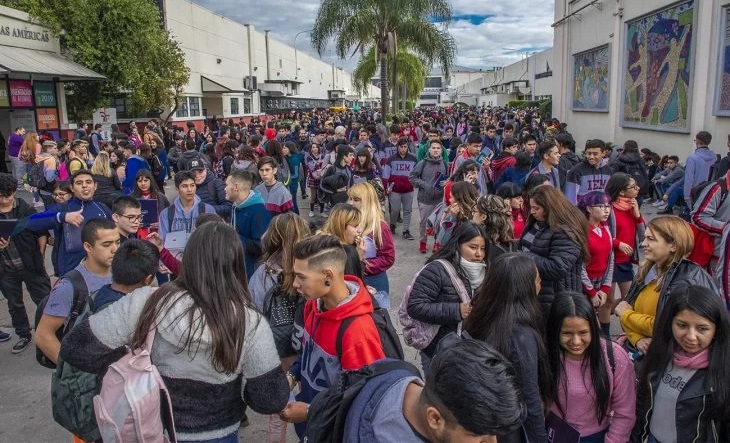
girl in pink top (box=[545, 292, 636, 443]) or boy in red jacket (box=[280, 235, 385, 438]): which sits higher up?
boy in red jacket (box=[280, 235, 385, 438])

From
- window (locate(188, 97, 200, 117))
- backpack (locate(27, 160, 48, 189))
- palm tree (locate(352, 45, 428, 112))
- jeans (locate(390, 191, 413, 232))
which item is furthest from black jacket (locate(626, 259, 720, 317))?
palm tree (locate(352, 45, 428, 112))

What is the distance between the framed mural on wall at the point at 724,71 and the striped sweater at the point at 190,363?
1094cm

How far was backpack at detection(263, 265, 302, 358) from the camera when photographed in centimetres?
320

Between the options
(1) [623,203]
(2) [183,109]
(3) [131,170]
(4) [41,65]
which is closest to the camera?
(1) [623,203]

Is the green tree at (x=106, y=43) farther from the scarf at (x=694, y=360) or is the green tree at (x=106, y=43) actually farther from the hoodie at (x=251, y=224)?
the scarf at (x=694, y=360)

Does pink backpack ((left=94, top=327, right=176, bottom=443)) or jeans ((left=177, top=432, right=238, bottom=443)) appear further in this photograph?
jeans ((left=177, top=432, right=238, bottom=443))

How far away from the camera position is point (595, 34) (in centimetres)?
1780

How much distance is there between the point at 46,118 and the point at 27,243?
1622 centimetres

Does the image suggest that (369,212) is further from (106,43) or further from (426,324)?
(106,43)

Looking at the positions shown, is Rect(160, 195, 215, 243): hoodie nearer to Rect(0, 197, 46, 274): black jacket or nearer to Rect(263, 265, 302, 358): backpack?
Rect(0, 197, 46, 274): black jacket

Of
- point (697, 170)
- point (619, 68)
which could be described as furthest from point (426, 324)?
point (619, 68)

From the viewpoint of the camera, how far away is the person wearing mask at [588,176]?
6.92m

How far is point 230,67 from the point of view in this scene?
3916cm

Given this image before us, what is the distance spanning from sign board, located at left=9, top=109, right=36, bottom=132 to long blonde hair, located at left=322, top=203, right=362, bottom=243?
18502 millimetres
